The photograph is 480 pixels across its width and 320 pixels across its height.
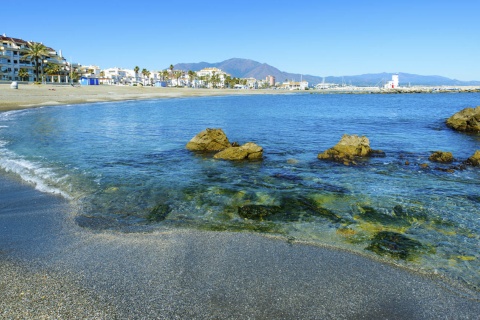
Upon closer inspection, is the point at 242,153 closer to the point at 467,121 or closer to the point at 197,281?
the point at 197,281

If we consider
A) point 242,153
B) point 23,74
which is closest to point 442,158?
point 242,153

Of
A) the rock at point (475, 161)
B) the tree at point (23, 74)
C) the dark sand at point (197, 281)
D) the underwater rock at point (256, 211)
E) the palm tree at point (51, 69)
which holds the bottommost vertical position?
the dark sand at point (197, 281)

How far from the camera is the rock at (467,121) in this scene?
33128mm

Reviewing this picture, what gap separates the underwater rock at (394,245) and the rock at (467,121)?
30477mm

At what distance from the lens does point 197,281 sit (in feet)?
21.2

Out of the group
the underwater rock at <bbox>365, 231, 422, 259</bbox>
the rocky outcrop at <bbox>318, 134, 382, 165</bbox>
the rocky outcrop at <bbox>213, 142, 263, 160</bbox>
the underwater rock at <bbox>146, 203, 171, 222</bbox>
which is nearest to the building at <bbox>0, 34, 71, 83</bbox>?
the rocky outcrop at <bbox>213, 142, 263, 160</bbox>

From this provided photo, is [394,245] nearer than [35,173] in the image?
Yes

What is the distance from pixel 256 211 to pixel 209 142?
1097 cm

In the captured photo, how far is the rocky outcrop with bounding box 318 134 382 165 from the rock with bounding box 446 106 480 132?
18.9 metres

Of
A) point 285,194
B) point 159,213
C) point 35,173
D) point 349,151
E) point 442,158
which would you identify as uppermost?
point 349,151

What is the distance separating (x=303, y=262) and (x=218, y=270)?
1874 mm

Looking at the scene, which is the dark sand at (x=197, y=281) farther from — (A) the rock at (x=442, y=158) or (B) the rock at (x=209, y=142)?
(A) the rock at (x=442, y=158)

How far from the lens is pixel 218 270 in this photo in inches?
273

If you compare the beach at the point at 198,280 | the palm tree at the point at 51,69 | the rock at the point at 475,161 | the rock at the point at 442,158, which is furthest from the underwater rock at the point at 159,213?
the palm tree at the point at 51,69
